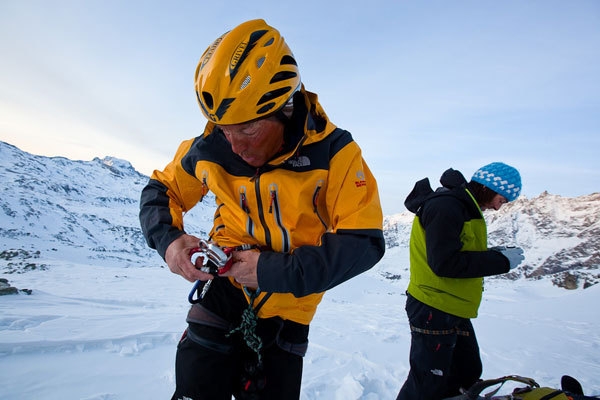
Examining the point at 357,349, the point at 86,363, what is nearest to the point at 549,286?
the point at 357,349

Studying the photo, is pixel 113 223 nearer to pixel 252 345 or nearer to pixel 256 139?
pixel 252 345

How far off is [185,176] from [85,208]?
418 ft

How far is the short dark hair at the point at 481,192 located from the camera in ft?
10.5

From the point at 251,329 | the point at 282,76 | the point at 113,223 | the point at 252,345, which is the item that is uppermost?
the point at 282,76

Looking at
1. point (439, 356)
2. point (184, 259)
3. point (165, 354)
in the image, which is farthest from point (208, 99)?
point (165, 354)

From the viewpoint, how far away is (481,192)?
3.25 m

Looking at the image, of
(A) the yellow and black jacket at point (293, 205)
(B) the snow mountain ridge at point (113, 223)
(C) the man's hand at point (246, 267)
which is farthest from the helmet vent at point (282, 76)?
(B) the snow mountain ridge at point (113, 223)

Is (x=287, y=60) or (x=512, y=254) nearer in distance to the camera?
(x=287, y=60)

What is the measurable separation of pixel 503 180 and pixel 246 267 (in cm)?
279

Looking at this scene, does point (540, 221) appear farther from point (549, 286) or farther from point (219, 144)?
point (219, 144)

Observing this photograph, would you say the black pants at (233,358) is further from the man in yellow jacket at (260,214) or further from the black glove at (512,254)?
the black glove at (512,254)

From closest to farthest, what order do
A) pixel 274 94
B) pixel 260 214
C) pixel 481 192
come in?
1. pixel 274 94
2. pixel 260 214
3. pixel 481 192

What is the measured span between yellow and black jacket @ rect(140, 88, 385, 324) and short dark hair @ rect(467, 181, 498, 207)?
189cm

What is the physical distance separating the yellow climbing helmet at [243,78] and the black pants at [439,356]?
8.13 feet
